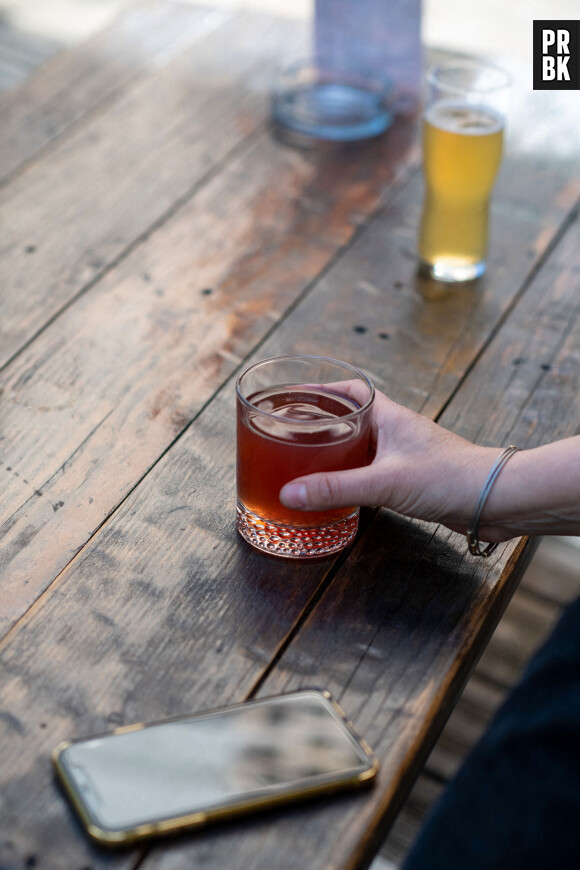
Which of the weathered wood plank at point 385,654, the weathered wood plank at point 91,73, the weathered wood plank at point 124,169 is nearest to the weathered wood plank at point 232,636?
the weathered wood plank at point 385,654

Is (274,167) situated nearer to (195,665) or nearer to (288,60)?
(288,60)

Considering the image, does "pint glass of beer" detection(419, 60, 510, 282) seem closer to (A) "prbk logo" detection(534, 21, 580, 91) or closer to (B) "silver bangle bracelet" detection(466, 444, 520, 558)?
(A) "prbk logo" detection(534, 21, 580, 91)

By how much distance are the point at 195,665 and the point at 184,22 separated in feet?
5.29

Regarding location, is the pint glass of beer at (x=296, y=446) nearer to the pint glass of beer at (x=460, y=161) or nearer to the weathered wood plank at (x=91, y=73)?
the pint glass of beer at (x=460, y=161)

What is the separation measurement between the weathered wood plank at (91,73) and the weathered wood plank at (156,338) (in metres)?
0.32

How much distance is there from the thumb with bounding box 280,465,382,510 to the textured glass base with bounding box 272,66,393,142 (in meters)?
1.00

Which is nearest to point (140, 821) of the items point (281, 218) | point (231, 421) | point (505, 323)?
point (231, 421)

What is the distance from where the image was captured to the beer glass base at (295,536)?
0.85 metres

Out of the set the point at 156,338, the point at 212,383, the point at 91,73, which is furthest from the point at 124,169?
the point at 212,383

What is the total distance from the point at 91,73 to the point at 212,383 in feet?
3.17

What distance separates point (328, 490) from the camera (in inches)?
31.5

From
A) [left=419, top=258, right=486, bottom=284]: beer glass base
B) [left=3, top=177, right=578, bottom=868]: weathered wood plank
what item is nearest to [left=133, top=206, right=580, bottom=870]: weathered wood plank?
[left=3, top=177, right=578, bottom=868]: weathered wood plank

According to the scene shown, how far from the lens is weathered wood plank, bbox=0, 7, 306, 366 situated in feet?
4.13

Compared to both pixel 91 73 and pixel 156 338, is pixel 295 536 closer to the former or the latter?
pixel 156 338
